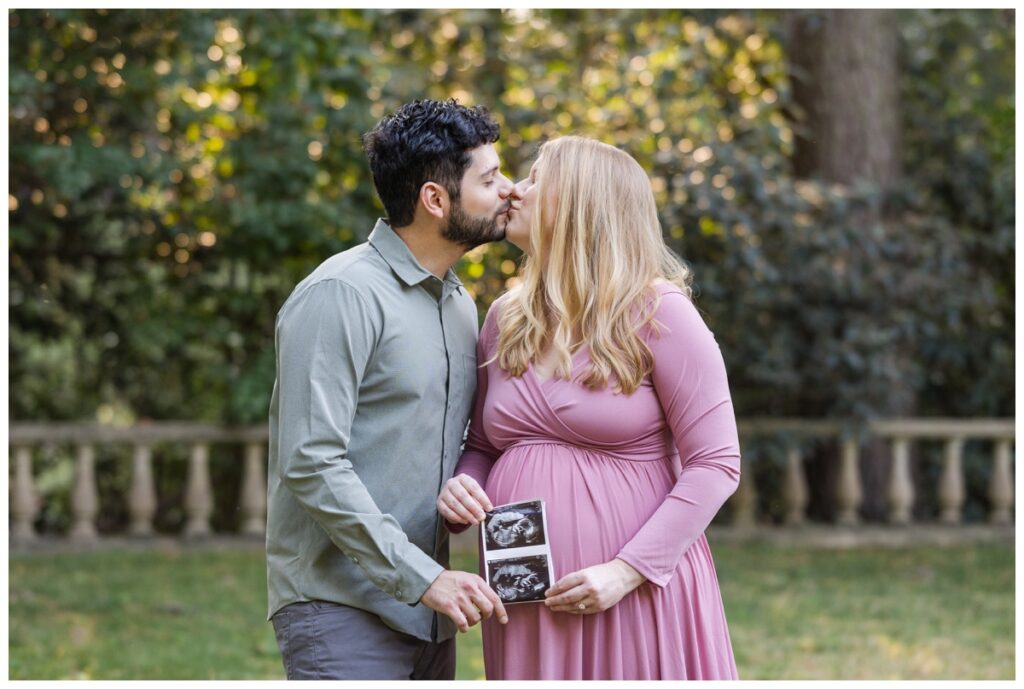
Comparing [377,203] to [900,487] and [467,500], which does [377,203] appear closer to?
[900,487]

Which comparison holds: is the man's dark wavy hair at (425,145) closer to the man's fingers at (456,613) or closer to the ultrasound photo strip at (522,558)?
the ultrasound photo strip at (522,558)

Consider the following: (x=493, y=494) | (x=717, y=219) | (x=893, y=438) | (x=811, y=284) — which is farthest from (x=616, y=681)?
(x=893, y=438)

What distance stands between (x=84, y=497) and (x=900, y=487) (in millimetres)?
5833

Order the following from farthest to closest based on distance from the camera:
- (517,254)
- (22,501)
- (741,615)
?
(22,501), (517,254), (741,615)

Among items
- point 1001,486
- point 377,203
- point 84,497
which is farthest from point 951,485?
point 84,497

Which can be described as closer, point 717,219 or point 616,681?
point 616,681

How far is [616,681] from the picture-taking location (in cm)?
256

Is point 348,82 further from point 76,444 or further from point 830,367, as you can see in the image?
point 830,367

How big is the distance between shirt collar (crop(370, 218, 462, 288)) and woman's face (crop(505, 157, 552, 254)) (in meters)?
0.22

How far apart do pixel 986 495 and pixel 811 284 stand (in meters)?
2.69

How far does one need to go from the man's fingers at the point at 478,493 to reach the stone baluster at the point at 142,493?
19.2 feet

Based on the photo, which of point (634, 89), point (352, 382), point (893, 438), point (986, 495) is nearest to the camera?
point (352, 382)

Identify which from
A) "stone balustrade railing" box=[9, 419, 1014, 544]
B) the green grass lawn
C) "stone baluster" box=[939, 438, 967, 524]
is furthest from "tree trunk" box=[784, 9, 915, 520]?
the green grass lawn

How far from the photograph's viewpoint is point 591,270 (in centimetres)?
261
